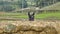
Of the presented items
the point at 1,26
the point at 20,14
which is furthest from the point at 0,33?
the point at 20,14

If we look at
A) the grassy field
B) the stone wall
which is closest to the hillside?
the grassy field

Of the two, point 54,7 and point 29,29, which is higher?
point 54,7

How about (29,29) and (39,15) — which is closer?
(29,29)

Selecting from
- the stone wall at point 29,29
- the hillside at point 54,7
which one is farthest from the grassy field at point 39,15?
the stone wall at point 29,29

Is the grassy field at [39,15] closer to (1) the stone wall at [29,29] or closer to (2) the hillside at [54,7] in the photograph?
(2) the hillside at [54,7]

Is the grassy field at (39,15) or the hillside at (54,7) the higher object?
the hillside at (54,7)

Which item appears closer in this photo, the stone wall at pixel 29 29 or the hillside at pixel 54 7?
the stone wall at pixel 29 29

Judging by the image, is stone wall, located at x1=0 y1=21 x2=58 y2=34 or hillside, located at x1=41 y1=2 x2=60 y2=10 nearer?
stone wall, located at x1=0 y1=21 x2=58 y2=34

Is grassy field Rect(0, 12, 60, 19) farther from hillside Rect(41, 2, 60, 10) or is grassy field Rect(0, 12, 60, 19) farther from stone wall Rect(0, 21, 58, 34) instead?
stone wall Rect(0, 21, 58, 34)

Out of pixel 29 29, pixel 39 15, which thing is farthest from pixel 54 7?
pixel 29 29

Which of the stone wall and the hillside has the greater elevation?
the hillside

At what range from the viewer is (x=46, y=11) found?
395 cm

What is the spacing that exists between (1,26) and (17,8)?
74 cm

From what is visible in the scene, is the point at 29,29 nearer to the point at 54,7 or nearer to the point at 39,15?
the point at 39,15
